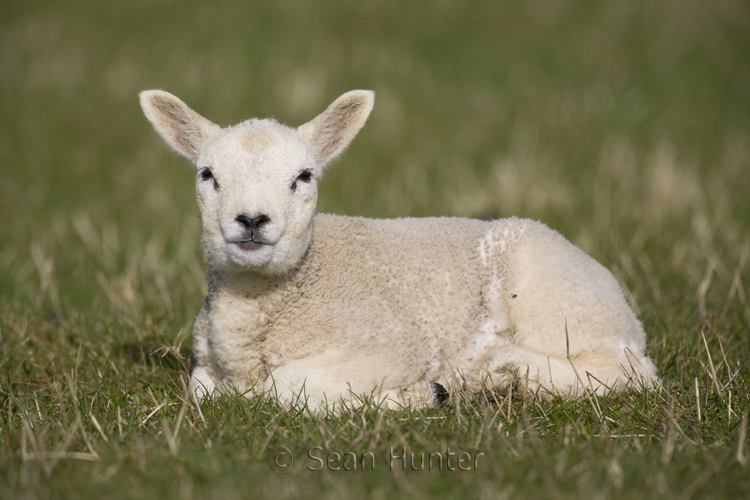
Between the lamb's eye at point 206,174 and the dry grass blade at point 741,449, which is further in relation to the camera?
the lamb's eye at point 206,174

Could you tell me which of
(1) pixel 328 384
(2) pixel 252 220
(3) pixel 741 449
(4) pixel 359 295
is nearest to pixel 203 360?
(1) pixel 328 384

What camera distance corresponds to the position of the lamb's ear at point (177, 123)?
4406mm

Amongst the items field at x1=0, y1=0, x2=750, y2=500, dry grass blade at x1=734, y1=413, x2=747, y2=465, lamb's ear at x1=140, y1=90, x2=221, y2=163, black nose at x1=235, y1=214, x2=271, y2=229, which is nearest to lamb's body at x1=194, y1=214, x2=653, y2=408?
field at x1=0, y1=0, x2=750, y2=500

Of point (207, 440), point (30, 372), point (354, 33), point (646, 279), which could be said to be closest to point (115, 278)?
point (30, 372)

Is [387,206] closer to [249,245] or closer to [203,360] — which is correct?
[203,360]

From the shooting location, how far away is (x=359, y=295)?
4.33 m

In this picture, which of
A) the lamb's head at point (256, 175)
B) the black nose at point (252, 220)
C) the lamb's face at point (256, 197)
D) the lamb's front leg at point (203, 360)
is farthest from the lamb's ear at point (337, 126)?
the lamb's front leg at point (203, 360)

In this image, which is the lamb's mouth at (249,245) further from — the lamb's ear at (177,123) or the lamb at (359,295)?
the lamb's ear at (177,123)

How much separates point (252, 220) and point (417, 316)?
121 centimetres

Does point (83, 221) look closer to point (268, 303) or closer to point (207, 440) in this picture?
point (268, 303)

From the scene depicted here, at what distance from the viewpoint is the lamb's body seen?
4156 mm

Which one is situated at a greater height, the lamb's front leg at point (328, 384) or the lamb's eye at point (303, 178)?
the lamb's eye at point (303, 178)

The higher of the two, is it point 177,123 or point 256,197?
point 177,123

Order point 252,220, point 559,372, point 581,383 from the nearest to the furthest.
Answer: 1. point 252,220
2. point 581,383
3. point 559,372
